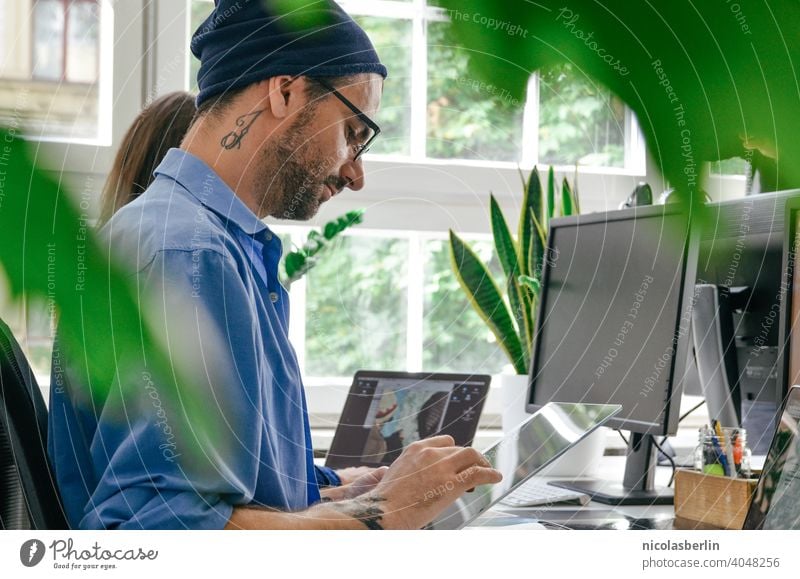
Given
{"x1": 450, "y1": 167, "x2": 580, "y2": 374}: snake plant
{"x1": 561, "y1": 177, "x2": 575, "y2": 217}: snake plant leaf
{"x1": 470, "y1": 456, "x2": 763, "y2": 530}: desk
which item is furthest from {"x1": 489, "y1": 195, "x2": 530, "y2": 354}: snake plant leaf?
{"x1": 470, "y1": 456, "x2": 763, "y2": 530}: desk

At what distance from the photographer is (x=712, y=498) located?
1031 mm

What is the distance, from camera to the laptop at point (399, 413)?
1.31 meters

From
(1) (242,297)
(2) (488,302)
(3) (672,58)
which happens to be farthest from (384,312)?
(3) (672,58)

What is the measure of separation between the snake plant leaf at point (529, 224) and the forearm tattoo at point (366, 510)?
0.69m

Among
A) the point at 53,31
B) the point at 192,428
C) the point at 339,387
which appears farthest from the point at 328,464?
the point at 53,31

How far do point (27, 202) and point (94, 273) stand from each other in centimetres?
Result: 11

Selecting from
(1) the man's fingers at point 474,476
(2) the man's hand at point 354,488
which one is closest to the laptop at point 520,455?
(1) the man's fingers at point 474,476

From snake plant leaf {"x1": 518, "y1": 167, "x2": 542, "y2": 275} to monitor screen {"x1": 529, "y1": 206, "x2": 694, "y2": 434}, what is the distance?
0.08 m

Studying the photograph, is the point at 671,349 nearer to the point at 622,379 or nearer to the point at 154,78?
the point at 622,379

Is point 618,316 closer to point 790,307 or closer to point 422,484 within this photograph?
point 790,307

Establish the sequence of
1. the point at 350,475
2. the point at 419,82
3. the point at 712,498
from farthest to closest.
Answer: the point at 419,82, the point at 350,475, the point at 712,498

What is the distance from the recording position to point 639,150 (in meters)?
1.39

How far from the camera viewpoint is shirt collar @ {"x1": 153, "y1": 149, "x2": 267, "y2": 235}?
828mm

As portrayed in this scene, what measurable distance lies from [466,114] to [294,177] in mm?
591
